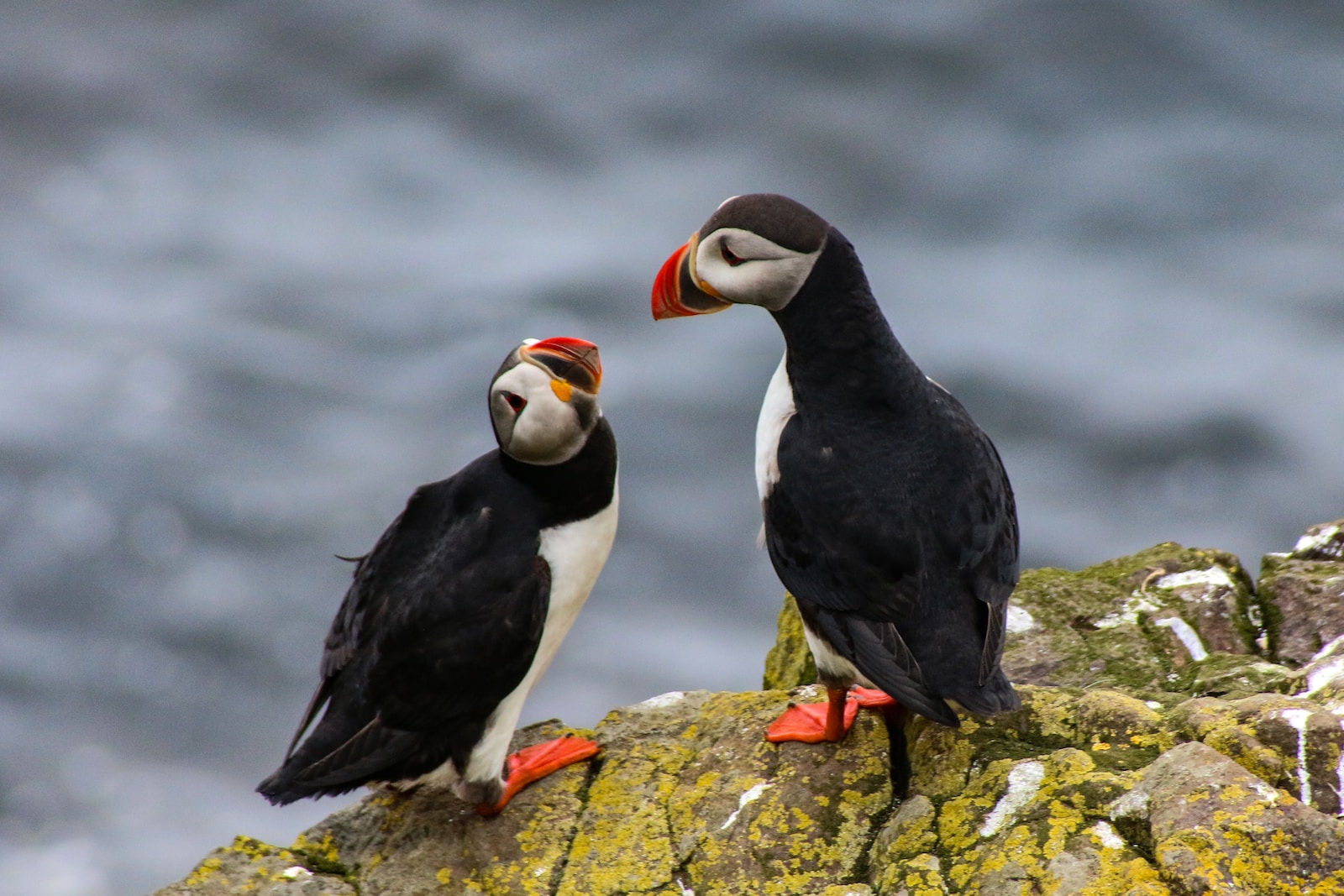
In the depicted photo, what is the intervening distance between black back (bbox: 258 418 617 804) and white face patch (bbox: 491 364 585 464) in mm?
70

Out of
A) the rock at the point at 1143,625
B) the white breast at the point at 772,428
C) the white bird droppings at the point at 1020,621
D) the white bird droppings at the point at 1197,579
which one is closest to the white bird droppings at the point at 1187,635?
the rock at the point at 1143,625

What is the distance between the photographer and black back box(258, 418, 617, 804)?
3.76 m

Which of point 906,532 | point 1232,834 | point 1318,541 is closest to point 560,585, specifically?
point 906,532

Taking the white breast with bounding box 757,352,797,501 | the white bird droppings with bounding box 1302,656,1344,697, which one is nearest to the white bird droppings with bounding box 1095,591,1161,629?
the white bird droppings with bounding box 1302,656,1344,697

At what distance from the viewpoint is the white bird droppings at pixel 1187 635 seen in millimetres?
4309

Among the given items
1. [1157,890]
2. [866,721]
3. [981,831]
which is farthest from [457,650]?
[1157,890]

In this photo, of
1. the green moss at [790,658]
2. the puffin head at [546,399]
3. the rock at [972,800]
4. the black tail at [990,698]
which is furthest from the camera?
the green moss at [790,658]

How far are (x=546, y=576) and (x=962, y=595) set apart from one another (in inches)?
49.7

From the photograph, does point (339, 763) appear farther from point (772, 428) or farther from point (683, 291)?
point (683, 291)

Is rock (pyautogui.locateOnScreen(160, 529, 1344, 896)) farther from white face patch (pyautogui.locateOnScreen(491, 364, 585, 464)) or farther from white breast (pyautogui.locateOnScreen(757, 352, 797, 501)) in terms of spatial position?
white face patch (pyautogui.locateOnScreen(491, 364, 585, 464))

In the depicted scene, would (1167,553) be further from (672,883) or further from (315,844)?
(315,844)

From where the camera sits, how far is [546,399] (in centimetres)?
388

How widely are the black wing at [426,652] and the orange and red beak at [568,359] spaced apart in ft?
1.45

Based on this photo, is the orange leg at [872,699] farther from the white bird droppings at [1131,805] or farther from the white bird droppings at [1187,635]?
the white bird droppings at [1187,635]
